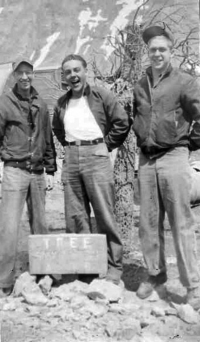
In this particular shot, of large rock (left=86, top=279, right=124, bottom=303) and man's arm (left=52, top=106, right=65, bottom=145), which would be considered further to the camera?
man's arm (left=52, top=106, right=65, bottom=145)

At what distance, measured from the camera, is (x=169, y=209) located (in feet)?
14.9

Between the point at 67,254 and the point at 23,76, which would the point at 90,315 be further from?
the point at 23,76

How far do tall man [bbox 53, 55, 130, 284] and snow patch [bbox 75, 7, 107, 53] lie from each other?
38.7 ft

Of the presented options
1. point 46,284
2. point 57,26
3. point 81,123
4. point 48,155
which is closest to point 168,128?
point 81,123

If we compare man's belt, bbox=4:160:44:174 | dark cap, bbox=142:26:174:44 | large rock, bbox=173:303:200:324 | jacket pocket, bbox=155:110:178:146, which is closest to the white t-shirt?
man's belt, bbox=4:160:44:174

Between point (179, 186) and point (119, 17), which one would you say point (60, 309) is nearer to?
point (179, 186)

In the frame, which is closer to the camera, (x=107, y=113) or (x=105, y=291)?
(x=105, y=291)

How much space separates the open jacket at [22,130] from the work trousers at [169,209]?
3.58 ft

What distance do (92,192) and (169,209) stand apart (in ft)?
2.72

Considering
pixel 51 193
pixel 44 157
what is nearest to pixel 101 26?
pixel 51 193

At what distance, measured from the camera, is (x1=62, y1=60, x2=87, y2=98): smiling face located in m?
4.95

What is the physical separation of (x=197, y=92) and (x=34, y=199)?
6.27ft

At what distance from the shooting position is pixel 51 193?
10.7 metres

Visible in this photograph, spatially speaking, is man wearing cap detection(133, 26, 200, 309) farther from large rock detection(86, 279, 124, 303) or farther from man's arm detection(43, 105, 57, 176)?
man's arm detection(43, 105, 57, 176)
